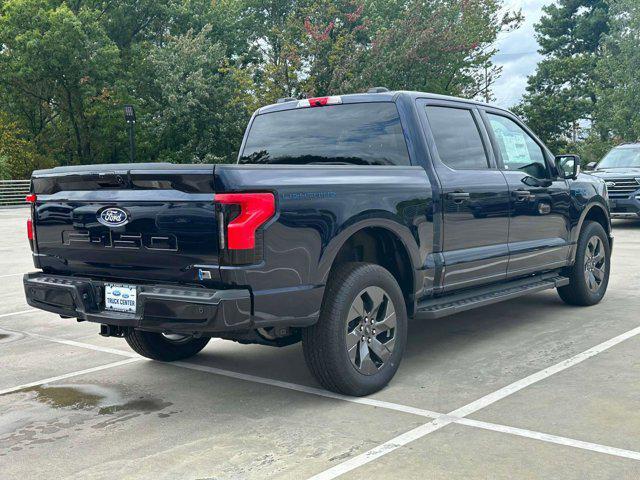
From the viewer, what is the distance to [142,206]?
14.4 ft

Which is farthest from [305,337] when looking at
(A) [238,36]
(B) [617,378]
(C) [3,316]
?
(A) [238,36]

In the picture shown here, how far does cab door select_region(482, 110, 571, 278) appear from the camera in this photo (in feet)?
20.9

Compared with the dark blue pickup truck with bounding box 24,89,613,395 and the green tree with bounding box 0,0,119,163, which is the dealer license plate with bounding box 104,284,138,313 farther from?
the green tree with bounding box 0,0,119,163

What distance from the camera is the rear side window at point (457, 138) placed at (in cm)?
580

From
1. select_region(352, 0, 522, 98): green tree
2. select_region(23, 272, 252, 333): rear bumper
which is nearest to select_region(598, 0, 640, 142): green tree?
select_region(352, 0, 522, 98): green tree

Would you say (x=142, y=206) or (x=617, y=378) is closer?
(x=142, y=206)

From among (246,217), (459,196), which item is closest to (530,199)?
(459,196)

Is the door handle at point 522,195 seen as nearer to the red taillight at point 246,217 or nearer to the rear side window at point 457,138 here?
the rear side window at point 457,138

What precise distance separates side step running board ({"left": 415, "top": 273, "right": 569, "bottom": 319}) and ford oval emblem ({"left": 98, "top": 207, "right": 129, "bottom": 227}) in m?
2.10

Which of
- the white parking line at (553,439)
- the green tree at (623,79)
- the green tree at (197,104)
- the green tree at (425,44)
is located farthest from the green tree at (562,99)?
the white parking line at (553,439)

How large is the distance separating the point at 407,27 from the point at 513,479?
29620mm

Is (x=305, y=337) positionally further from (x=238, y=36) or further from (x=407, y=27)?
(x=238, y=36)

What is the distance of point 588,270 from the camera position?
7.65 m

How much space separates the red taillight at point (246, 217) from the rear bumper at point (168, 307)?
10.4 inches
